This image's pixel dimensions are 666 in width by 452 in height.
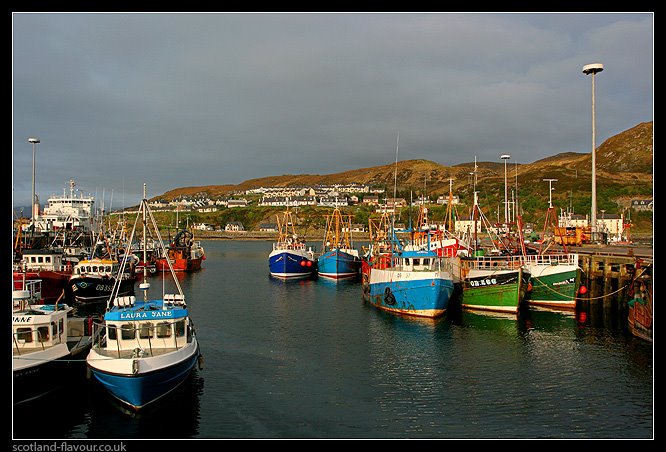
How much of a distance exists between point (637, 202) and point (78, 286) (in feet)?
572

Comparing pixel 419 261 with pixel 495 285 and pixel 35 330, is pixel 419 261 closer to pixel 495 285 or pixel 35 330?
pixel 495 285

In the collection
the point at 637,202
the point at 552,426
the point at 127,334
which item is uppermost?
the point at 637,202

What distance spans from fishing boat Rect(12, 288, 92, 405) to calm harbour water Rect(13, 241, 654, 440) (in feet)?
2.59

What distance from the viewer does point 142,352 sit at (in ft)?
77.2

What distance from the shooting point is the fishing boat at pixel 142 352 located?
2225 centimetres

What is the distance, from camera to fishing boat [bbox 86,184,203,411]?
876 inches

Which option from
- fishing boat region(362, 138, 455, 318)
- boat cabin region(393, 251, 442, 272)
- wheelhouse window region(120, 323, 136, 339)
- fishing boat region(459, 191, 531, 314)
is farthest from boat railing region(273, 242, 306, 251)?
wheelhouse window region(120, 323, 136, 339)

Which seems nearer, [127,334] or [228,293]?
[127,334]

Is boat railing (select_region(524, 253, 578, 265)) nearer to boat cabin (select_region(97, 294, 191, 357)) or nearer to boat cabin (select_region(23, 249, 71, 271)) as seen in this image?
boat cabin (select_region(97, 294, 191, 357))

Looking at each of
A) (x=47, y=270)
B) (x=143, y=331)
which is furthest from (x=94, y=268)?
(x=143, y=331)

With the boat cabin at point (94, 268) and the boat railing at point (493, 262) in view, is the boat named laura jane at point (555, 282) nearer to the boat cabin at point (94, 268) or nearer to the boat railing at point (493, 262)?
the boat railing at point (493, 262)

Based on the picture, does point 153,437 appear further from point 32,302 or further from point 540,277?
point 540,277

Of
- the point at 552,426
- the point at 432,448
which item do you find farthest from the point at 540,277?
the point at 432,448

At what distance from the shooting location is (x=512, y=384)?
1085 inches
